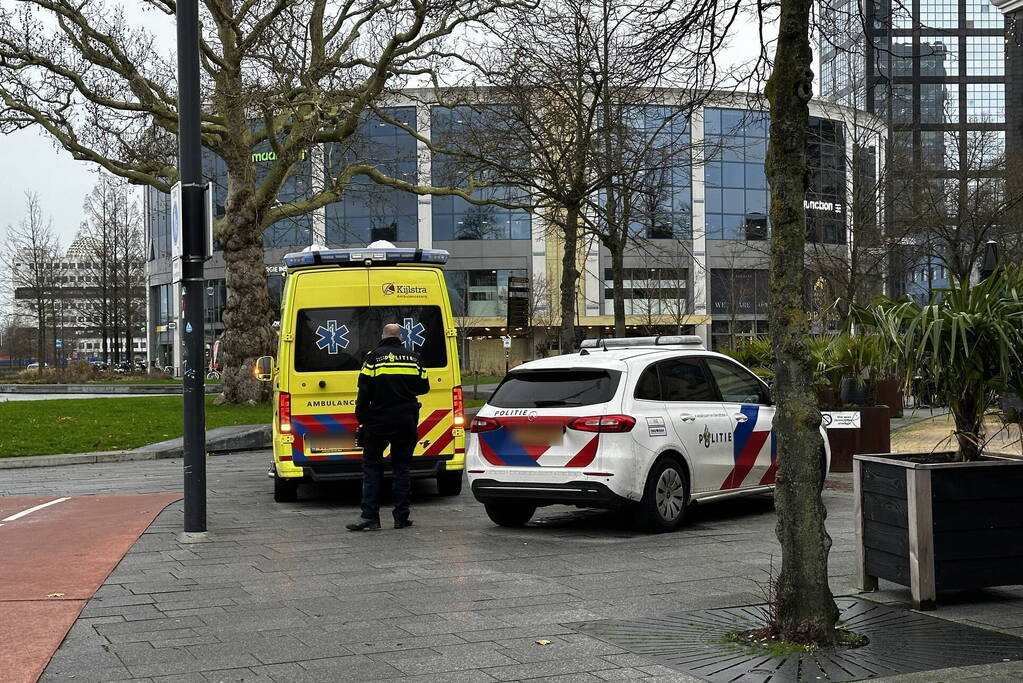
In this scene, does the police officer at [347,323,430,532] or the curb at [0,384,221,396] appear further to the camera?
the curb at [0,384,221,396]

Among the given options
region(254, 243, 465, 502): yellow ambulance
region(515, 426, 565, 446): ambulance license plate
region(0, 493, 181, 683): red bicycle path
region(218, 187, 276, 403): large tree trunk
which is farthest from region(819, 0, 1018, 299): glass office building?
region(218, 187, 276, 403): large tree trunk

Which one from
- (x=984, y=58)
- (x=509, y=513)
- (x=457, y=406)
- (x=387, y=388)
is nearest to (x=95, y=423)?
(x=457, y=406)

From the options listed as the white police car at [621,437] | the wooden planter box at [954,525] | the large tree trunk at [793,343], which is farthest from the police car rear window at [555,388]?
the large tree trunk at [793,343]

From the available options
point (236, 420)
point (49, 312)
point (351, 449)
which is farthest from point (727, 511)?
point (49, 312)

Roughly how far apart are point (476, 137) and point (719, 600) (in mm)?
15053

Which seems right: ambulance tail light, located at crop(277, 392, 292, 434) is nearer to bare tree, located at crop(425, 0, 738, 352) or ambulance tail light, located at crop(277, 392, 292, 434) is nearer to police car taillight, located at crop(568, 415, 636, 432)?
police car taillight, located at crop(568, 415, 636, 432)

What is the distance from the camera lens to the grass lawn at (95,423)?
1991 centimetres

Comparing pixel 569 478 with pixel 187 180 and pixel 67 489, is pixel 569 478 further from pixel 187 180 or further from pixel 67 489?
pixel 67 489

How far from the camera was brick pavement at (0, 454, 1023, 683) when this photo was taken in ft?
18.4

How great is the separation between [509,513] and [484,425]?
883mm

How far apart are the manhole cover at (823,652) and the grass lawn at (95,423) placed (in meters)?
15.2

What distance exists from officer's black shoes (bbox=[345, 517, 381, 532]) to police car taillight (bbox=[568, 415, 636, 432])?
2081 millimetres

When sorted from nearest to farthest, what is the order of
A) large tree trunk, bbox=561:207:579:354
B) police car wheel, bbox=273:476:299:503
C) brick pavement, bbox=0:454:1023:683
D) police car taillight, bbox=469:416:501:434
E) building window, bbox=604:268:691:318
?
brick pavement, bbox=0:454:1023:683 → police car taillight, bbox=469:416:501:434 → police car wheel, bbox=273:476:299:503 → large tree trunk, bbox=561:207:579:354 → building window, bbox=604:268:691:318

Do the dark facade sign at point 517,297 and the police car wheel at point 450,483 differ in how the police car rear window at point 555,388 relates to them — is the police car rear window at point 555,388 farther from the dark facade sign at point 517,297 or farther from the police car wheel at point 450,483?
the dark facade sign at point 517,297
